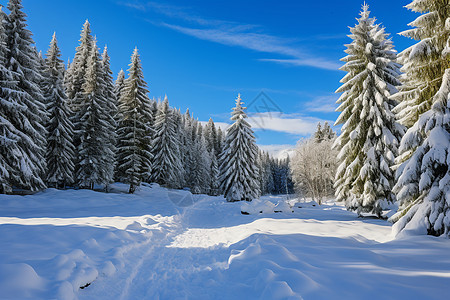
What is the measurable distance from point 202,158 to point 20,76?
123ft

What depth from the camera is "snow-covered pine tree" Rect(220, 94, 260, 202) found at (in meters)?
30.6

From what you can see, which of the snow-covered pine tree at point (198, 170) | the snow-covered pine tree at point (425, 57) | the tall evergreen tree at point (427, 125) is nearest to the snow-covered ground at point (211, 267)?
the tall evergreen tree at point (427, 125)

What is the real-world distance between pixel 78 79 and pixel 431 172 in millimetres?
34715

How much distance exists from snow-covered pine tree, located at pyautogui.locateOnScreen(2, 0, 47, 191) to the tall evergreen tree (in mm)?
23315

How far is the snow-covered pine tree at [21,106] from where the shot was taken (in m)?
18.1

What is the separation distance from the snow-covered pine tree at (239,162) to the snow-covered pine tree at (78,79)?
1708 centimetres

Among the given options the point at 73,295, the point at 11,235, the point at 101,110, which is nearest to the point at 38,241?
A: the point at 11,235

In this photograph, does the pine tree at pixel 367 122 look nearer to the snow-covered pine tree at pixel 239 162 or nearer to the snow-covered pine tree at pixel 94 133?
the snow-covered pine tree at pixel 239 162

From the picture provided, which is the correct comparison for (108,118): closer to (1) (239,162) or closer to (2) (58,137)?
(2) (58,137)

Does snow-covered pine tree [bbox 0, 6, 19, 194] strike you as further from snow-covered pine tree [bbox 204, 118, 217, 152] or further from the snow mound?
snow-covered pine tree [bbox 204, 118, 217, 152]

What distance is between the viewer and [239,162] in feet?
101

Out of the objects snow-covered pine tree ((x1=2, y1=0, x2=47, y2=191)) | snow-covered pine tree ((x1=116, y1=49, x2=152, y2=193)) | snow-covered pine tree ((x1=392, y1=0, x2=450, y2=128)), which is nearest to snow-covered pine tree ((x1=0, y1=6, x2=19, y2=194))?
snow-covered pine tree ((x1=2, y1=0, x2=47, y2=191))

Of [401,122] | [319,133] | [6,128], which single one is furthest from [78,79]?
[319,133]

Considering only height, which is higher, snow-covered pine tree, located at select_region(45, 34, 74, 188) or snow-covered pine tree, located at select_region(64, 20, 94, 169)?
snow-covered pine tree, located at select_region(64, 20, 94, 169)
